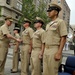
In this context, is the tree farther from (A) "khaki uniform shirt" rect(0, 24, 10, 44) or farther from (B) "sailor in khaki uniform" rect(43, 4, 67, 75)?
(B) "sailor in khaki uniform" rect(43, 4, 67, 75)

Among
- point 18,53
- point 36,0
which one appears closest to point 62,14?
point 36,0

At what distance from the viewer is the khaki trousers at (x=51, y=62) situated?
385cm

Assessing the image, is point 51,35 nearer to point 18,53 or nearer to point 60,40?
point 60,40

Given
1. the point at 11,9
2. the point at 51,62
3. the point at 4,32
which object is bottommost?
the point at 51,62

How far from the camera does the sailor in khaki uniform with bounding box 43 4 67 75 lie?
3842 millimetres

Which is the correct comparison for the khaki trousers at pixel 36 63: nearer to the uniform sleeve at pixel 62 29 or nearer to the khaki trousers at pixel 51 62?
the khaki trousers at pixel 51 62

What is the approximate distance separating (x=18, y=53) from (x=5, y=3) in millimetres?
24986

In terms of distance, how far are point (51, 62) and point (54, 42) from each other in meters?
0.35

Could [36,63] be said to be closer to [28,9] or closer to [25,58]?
[25,58]

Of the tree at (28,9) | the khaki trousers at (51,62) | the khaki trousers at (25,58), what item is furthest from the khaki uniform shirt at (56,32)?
the tree at (28,9)

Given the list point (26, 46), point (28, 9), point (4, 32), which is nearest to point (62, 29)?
point (4, 32)

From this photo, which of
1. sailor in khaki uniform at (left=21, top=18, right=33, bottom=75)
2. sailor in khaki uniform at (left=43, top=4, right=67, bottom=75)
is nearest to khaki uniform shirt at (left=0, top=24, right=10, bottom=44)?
sailor in khaki uniform at (left=21, top=18, right=33, bottom=75)

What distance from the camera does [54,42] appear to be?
12.9 feet

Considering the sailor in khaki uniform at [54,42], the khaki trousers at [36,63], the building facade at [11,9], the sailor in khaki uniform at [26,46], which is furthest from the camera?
the building facade at [11,9]
